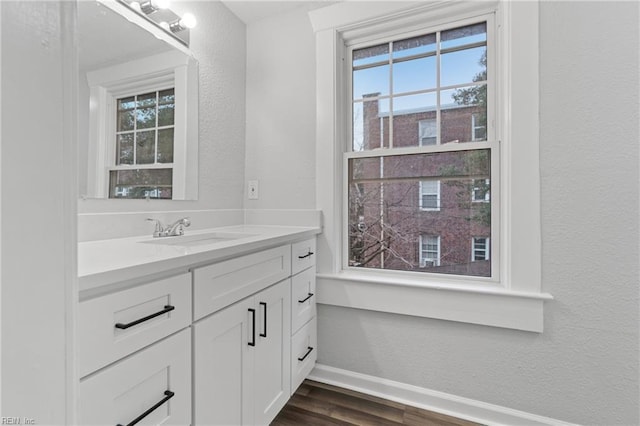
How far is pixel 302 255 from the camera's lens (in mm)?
1553

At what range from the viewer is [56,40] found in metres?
0.31

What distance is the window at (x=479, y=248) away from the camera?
1.51m

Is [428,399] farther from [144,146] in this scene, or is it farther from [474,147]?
[144,146]

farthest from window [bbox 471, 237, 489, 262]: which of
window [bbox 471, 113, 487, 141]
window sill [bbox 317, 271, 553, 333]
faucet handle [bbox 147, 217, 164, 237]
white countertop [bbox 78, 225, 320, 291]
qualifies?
faucet handle [bbox 147, 217, 164, 237]

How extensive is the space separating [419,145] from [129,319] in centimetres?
151

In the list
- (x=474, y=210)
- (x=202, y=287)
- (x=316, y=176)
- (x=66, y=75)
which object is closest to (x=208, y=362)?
(x=202, y=287)

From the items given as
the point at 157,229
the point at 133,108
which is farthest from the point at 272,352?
the point at 133,108

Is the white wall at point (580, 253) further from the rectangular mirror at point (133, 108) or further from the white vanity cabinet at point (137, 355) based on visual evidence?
the rectangular mirror at point (133, 108)

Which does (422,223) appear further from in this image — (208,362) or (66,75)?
(66,75)

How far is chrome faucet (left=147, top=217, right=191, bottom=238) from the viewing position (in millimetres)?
1362

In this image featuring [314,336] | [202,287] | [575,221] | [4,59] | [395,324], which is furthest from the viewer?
[314,336]

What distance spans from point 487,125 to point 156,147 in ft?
5.50

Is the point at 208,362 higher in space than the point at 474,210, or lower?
lower

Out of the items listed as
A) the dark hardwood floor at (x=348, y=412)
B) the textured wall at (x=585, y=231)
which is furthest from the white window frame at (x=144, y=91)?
the textured wall at (x=585, y=231)
